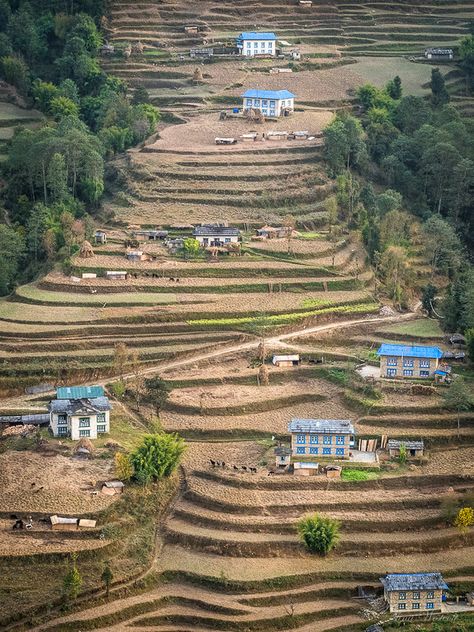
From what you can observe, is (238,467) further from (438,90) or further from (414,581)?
(438,90)

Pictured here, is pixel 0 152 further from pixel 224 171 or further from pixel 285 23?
pixel 285 23

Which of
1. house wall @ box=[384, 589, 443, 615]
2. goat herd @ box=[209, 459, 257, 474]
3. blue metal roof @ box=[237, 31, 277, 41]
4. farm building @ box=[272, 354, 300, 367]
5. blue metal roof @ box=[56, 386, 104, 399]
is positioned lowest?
house wall @ box=[384, 589, 443, 615]

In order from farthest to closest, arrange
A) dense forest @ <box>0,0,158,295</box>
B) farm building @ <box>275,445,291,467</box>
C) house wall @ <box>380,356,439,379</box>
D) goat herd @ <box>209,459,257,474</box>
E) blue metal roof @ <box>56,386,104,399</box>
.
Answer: dense forest @ <box>0,0,158,295</box>, house wall @ <box>380,356,439,379</box>, blue metal roof @ <box>56,386,104,399</box>, farm building @ <box>275,445,291,467</box>, goat herd @ <box>209,459,257,474</box>

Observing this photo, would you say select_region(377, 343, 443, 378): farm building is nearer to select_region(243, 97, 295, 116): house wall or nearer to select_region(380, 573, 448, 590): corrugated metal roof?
select_region(380, 573, 448, 590): corrugated metal roof

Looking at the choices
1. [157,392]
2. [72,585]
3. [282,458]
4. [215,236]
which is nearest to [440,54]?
[215,236]

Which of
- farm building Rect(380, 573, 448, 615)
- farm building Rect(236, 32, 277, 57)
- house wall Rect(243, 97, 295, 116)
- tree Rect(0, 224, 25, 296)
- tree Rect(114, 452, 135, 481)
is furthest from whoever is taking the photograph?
farm building Rect(236, 32, 277, 57)

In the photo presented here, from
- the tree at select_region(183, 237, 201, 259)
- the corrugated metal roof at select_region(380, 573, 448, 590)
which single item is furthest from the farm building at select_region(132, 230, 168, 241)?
the corrugated metal roof at select_region(380, 573, 448, 590)

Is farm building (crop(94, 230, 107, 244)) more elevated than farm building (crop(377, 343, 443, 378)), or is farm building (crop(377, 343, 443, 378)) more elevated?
farm building (crop(94, 230, 107, 244))
